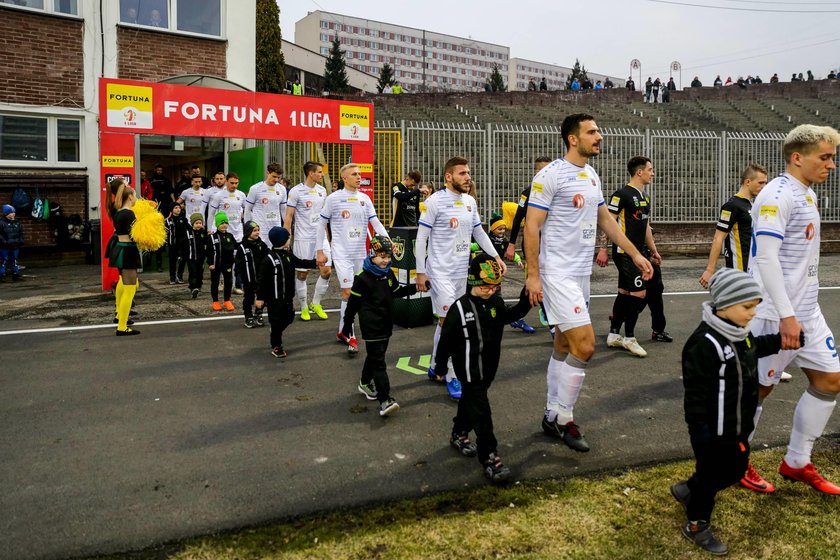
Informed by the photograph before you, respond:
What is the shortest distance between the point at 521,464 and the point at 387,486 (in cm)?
93

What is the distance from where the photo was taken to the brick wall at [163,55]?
17.2 m

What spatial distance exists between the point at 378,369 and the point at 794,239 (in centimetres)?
313

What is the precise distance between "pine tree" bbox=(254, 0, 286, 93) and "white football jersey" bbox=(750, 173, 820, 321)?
112ft

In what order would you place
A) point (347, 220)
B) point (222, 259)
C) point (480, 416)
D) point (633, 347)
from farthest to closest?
point (222, 259), point (347, 220), point (633, 347), point (480, 416)

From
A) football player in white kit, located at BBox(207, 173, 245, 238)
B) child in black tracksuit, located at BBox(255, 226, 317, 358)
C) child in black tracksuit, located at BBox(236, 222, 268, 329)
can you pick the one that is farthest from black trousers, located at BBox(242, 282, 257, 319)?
football player in white kit, located at BBox(207, 173, 245, 238)

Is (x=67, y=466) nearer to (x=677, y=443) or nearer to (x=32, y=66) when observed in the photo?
(x=677, y=443)

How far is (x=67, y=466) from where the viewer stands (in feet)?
14.9

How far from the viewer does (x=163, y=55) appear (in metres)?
17.7

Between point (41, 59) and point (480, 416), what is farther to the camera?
point (41, 59)

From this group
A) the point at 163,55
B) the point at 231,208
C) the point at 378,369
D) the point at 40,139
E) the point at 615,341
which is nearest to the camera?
the point at 378,369

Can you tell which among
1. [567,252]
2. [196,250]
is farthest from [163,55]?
[567,252]

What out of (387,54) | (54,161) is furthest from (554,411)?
(387,54)

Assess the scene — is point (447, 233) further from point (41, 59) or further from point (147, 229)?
point (41, 59)

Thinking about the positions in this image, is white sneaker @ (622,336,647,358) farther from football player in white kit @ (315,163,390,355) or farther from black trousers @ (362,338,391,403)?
black trousers @ (362,338,391,403)
